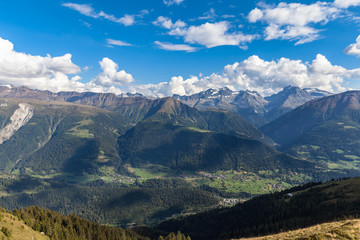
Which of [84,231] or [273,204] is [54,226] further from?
[273,204]

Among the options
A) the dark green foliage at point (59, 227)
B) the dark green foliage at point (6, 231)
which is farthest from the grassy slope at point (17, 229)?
the dark green foliage at point (59, 227)

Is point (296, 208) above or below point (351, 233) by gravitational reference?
below

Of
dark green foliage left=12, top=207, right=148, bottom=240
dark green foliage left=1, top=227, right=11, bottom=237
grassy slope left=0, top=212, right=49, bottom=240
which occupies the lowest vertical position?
dark green foliage left=12, top=207, right=148, bottom=240

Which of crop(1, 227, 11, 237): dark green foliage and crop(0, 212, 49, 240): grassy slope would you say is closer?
crop(1, 227, 11, 237): dark green foliage

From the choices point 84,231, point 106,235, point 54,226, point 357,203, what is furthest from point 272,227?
point 54,226

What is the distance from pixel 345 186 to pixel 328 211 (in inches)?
2063

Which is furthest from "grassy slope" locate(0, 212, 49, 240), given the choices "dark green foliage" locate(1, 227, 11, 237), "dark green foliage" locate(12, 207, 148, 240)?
"dark green foliage" locate(12, 207, 148, 240)

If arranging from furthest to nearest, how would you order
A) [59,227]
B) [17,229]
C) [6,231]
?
[59,227] → [17,229] → [6,231]

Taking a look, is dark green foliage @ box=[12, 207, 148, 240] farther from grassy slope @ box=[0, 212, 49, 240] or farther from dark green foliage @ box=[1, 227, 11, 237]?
dark green foliage @ box=[1, 227, 11, 237]

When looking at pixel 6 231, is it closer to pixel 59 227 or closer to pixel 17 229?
pixel 17 229

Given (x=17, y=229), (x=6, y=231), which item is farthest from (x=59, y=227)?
(x=6, y=231)

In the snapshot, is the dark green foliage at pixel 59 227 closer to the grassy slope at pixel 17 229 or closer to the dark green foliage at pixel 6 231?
the grassy slope at pixel 17 229

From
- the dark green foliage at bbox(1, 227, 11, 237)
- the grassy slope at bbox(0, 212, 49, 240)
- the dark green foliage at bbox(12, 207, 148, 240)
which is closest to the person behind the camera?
the dark green foliage at bbox(1, 227, 11, 237)

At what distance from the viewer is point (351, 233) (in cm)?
4591
